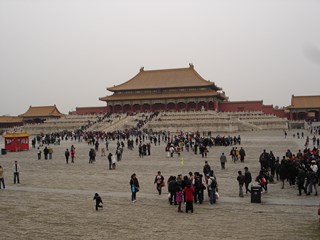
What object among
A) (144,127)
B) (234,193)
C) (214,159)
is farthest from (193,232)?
(144,127)

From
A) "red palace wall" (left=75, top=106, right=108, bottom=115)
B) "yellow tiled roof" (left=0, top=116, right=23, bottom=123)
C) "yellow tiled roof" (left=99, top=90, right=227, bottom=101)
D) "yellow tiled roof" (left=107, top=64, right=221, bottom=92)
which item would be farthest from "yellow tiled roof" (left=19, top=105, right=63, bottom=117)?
"yellow tiled roof" (left=107, top=64, right=221, bottom=92)

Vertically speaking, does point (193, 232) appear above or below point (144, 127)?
below

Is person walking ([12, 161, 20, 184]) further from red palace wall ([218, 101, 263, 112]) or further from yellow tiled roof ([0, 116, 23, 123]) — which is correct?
yellow tiled roof ([0, 116, 23, 123])

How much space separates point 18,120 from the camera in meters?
90.5

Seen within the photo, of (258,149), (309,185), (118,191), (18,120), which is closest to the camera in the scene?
(309,185)

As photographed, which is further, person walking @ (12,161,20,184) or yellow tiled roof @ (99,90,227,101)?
yellow tiled roof @ (99,90,227,101)

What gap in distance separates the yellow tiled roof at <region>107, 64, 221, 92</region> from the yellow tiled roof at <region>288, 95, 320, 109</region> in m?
16.3

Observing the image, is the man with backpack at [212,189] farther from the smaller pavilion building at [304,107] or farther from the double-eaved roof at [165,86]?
the smaller pavilion building at [304,107]

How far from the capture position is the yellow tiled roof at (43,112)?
85.9m

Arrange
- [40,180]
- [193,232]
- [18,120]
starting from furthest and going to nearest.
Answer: [18,120], [40,180], [193,232]

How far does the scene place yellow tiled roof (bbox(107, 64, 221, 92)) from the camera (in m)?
77.3

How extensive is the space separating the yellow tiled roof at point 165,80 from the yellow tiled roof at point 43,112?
16.2 m

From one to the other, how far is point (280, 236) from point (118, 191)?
794 cm

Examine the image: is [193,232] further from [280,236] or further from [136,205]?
[136,205]
